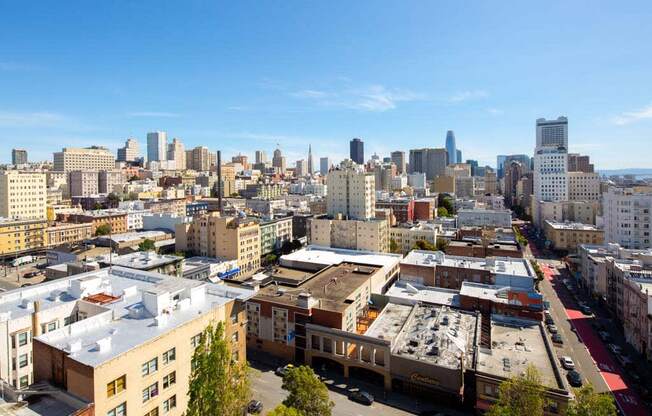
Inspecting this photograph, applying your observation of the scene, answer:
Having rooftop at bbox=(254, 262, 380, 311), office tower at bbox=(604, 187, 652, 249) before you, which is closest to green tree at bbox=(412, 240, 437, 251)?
rooftop at bbox=(254, 262, 380, 311)

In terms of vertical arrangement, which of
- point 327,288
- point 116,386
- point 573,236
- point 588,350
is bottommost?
point 588,350

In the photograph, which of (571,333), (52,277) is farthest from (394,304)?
(52,277)

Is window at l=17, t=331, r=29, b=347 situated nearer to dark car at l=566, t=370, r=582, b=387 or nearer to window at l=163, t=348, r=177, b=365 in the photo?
window at l=163, t=348, r=177, b=365

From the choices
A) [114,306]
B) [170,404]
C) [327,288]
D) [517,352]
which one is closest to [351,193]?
[327,288]

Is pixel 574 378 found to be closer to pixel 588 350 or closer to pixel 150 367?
pixel 588 350

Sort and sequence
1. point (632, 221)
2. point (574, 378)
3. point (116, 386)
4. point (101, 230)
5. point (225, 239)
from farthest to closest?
point (101, 230), point (632, 221), point (225, 239), point (574, 378), point (116, 386)

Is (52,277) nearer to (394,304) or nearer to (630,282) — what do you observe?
(394,304)

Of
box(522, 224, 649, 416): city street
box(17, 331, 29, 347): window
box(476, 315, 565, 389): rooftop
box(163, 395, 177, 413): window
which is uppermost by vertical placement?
box(17, 331, 29, 347): window

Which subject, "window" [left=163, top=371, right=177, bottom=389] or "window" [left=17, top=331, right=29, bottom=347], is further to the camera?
"window" [left=17, top=331, right=29, bottom=347]
